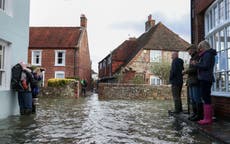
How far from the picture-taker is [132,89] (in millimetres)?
21469

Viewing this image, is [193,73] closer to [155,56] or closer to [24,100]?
[24,100]

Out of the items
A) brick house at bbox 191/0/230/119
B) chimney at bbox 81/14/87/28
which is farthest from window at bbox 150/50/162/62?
brick house at bbox 191/0/230/119

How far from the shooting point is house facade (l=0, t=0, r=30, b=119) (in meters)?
7.99

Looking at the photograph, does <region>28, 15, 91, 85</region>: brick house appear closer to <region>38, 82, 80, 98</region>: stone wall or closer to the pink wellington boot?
<region>38, 82, 80, 98</region>: stone wall

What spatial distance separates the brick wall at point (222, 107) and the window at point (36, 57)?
2567cm

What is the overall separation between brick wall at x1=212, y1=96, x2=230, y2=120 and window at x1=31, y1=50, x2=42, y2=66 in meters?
25.7

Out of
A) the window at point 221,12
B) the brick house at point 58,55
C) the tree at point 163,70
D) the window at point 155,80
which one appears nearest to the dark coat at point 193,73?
the window at point 221,12

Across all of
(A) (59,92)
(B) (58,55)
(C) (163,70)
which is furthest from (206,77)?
(B) (58,55)

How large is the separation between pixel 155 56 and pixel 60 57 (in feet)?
35.5

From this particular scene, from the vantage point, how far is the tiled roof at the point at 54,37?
31334mm

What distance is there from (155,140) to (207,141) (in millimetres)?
945

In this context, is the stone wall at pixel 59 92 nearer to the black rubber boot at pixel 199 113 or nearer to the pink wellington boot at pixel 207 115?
the black rubber boot at pixel 199 113

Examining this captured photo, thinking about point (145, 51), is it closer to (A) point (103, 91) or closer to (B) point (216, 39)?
(A) point (103, 91)

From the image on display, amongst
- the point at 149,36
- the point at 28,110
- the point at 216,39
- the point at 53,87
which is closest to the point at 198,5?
the point at 216,39
